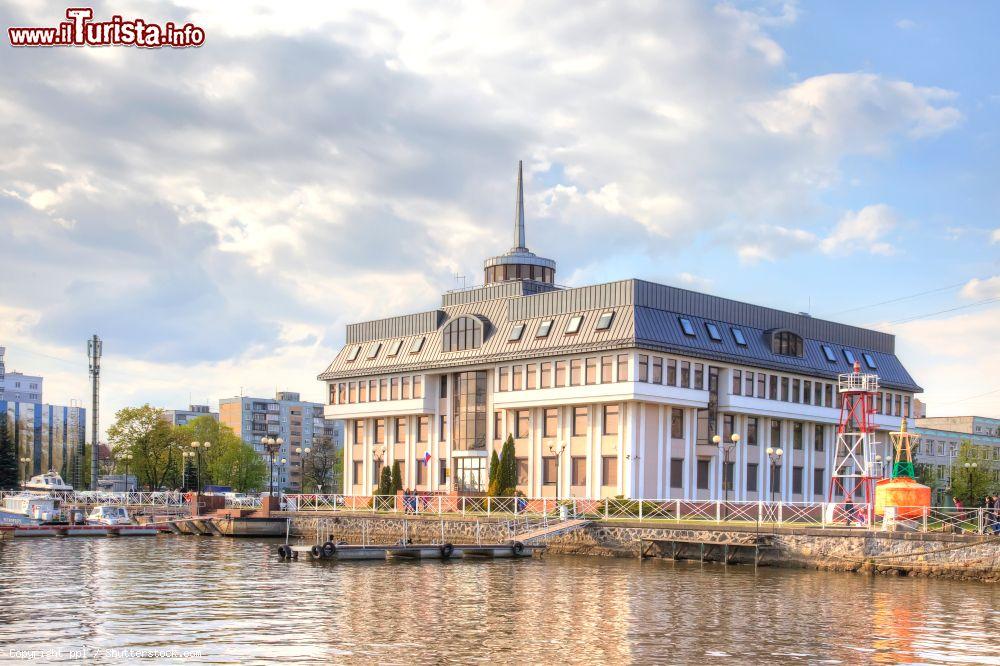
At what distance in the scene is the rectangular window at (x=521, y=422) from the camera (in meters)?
73.6

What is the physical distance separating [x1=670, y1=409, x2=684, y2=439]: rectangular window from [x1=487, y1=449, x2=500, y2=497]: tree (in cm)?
1102

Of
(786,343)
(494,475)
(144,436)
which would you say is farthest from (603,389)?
(144,436)

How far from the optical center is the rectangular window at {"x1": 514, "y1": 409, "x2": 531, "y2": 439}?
7362 cm

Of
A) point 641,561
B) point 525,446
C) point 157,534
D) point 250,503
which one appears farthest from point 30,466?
point 641,561

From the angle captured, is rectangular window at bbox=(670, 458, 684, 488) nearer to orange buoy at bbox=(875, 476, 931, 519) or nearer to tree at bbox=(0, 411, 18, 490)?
orange buoy at bbox=(875, 476, 931, 519)

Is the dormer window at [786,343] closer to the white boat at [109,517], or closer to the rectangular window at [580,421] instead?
the rectangular window at [580,421]

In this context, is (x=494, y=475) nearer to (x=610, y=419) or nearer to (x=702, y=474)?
(x=610, y=419)

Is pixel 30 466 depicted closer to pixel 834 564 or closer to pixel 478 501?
pixel 478 501

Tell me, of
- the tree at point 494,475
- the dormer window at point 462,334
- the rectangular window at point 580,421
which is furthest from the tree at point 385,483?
the rectangular window at point 580,421

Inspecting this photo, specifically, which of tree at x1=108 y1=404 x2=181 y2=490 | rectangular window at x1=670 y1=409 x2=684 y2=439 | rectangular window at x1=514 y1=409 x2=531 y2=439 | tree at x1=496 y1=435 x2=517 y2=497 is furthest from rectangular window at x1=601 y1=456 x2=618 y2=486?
tree at x1=108 y1=404 x2=181 y2=490

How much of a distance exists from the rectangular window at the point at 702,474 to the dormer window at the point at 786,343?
33.5ft

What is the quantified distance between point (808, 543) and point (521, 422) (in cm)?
3008

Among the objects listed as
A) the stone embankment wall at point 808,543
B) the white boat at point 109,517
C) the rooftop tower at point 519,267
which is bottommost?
the white boat at point 109,517

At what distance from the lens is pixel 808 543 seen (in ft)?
152
